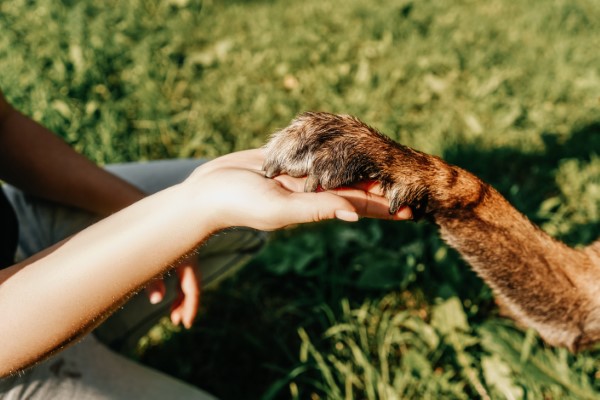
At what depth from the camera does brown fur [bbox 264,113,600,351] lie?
62.9 inches

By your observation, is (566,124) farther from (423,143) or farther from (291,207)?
(291,207)

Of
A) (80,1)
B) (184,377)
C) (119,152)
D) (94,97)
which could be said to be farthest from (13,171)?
(80,1)

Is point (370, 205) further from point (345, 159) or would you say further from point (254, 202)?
point (254, 202)

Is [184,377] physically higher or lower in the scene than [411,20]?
lower

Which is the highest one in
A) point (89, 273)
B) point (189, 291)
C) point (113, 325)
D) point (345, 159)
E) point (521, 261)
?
point (345, 159)

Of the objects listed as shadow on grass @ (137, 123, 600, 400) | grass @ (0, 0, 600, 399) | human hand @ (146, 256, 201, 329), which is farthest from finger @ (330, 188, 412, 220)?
shadow on grass @ (137, 123, 600, 400)

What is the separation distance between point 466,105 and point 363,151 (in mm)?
2906

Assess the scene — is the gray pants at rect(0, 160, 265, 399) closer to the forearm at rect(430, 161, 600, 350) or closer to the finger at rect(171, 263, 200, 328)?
the finger at rect(171, 263, 200, 328)

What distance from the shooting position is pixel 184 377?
8.68ft

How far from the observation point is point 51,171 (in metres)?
2.10

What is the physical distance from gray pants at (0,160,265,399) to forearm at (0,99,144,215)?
0.39ft

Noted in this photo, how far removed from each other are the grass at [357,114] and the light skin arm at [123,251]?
4.46ft

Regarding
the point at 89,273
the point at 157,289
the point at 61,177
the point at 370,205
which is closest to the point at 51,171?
the point at 61,177

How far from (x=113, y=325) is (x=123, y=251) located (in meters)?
1.13
